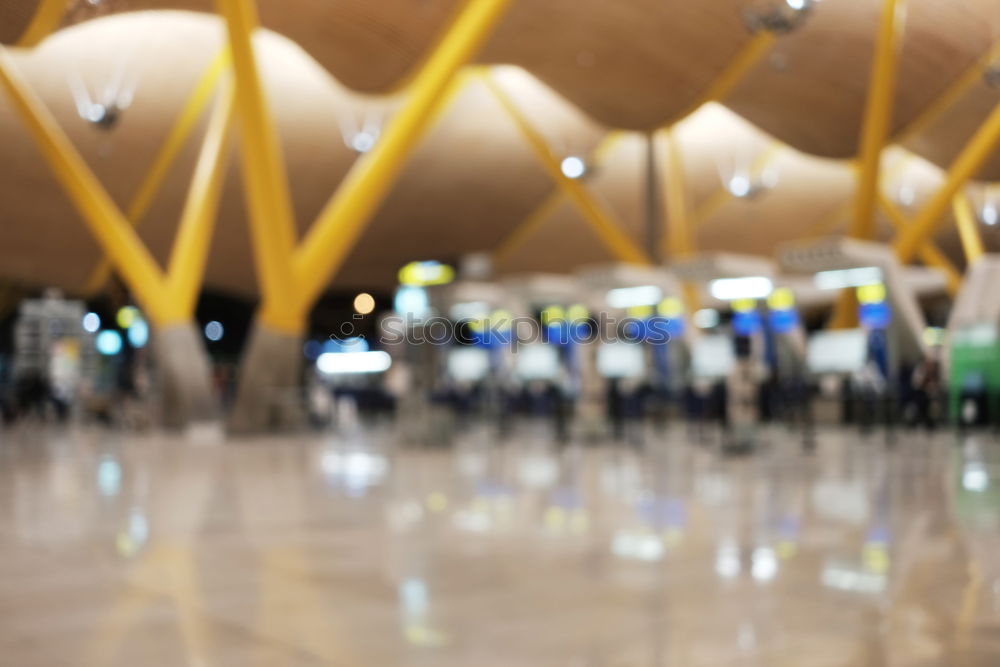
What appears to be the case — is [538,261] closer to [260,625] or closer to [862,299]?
[862,299]

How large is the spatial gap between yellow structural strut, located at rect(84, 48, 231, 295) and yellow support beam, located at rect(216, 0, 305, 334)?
3.64 ft

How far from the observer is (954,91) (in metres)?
4.20

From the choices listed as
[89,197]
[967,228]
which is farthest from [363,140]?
[967,228]

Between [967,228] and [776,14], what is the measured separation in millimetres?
4249

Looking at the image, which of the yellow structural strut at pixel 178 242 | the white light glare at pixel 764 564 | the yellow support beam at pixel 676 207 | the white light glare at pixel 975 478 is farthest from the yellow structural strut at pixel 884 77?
the yellow support beam at pixel 676 207

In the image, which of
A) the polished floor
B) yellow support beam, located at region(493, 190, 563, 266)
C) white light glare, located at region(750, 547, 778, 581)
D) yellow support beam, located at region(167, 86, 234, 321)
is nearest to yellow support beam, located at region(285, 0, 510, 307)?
yellow support beam, located at region(167, 86, 234, 321)

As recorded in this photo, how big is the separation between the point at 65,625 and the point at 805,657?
2880 mm

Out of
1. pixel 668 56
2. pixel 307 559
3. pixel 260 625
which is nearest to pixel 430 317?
pixel 668 56

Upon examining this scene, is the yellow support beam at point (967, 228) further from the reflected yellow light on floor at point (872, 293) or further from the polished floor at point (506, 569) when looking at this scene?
the reflected yellow light on floor at point (872, 293)

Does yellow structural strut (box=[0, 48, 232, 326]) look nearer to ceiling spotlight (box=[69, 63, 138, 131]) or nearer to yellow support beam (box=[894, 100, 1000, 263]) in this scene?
ceiling spotlight (box=[69, 63, 138, 131])

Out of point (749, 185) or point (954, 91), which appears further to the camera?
point (749, 185)

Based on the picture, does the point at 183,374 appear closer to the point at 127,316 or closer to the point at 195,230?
the point at 195,230

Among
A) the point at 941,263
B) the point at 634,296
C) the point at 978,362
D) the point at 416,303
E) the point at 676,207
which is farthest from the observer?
the point at 676,207

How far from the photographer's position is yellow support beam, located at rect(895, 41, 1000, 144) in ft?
11.6
